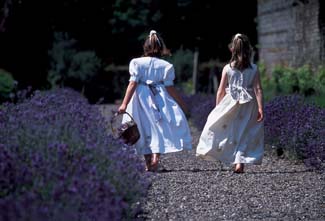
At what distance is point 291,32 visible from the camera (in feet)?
81.8

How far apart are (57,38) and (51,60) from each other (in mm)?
1814

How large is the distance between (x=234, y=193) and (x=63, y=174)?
4149mm

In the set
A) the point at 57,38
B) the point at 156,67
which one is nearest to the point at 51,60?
the point at 57,38

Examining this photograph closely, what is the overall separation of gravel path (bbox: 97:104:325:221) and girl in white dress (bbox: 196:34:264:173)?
254 mm

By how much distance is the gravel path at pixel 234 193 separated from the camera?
9.09m

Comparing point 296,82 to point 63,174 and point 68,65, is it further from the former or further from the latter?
point 68,65

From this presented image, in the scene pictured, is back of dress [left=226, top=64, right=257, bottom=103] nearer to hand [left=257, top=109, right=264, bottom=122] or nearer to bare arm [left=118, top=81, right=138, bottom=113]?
hand [left=257, top=109, right=264, bottom=122]

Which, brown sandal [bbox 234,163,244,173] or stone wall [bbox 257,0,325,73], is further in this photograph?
stone wall [bbox 257,0,325,73]

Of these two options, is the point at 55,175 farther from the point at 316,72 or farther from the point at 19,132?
the point at 316,72

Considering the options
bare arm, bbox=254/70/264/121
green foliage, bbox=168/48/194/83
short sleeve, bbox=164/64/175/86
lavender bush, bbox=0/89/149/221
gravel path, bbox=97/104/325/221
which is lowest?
gravel path, bbox=97/104/325/221

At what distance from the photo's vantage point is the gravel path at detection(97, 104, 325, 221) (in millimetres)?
9094

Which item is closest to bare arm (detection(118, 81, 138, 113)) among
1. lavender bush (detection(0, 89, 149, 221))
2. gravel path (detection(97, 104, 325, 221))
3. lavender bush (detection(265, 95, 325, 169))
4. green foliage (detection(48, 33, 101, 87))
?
gravel path (detection(97, 104, 325, 221))

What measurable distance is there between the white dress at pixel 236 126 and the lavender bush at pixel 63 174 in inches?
159

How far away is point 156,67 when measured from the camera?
1293 cm
